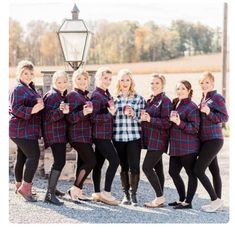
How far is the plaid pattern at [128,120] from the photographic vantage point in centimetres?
496

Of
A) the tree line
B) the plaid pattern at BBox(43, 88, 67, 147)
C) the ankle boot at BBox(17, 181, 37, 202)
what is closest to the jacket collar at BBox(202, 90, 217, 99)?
the plaid pattern at BBox(43, 88, 67, 147)

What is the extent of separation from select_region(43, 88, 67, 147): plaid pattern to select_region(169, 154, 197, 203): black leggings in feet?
3.16

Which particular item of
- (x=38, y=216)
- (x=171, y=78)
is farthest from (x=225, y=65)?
(x=38, y=216)

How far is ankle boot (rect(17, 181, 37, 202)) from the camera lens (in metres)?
5.20

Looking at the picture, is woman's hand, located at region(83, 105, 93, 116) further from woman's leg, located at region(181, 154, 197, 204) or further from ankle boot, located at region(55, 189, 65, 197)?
ankle boot, located at region(55, 189, 65, 197)

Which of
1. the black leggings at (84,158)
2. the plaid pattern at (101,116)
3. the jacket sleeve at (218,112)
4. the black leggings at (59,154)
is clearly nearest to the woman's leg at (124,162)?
the plaid pattern at (101,116)

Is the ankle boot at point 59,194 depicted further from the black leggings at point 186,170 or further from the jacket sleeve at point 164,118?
the jacket sleeve at point 164,118

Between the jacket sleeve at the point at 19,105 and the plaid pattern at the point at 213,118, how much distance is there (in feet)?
4.85

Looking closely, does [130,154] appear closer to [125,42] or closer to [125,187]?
[125,187]

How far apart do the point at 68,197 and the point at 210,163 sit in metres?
1.36

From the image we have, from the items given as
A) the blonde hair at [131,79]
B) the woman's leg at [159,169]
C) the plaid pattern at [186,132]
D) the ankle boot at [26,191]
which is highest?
the blonde hair at [131,79]

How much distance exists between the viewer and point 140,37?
845 cm

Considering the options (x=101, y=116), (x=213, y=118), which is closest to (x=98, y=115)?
(x=101, y=116)
